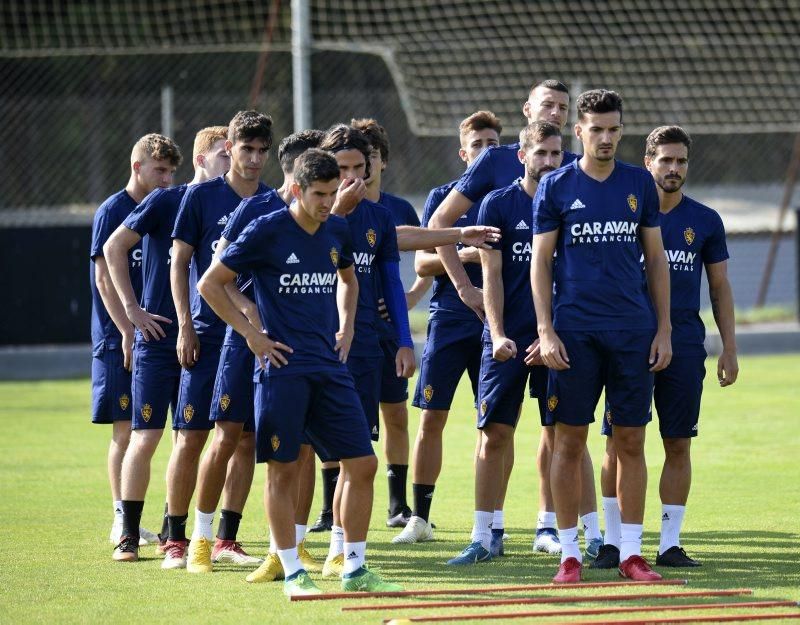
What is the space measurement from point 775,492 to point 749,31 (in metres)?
15.6

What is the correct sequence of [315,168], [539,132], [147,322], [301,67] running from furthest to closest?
[301,67] → [147,322] → [539,132] → [315,168]

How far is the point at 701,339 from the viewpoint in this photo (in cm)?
695

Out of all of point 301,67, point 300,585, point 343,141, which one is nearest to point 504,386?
point 343,141

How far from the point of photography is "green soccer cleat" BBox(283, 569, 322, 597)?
19.9ft

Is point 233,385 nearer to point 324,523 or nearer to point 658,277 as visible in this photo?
point 324,523

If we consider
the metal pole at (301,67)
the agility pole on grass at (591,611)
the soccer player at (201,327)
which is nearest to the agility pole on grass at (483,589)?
the agility pole on grass at (591,611)

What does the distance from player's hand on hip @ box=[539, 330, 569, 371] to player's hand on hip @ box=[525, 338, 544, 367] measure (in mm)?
431

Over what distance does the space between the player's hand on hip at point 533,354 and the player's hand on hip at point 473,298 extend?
1.93ft

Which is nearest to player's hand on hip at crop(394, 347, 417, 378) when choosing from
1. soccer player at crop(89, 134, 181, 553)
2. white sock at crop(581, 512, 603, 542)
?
white sock at crop(581, 512, 603, 542)

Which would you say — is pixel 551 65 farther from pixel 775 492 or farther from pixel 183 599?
pixel 183 599

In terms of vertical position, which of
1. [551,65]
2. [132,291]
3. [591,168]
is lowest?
[132,291]

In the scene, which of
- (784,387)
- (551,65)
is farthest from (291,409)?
(551,65)

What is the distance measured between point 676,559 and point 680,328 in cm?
117

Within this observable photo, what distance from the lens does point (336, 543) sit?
6723mm
